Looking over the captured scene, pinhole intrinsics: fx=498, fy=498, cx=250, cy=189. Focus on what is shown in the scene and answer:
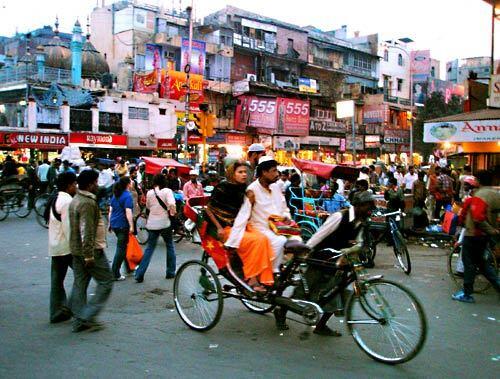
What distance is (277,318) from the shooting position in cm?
547

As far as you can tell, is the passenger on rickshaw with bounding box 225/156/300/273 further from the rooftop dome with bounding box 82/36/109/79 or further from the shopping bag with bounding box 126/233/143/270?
the rooftop dome with bounding box 82/36/109/79

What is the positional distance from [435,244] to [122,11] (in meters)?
32.5

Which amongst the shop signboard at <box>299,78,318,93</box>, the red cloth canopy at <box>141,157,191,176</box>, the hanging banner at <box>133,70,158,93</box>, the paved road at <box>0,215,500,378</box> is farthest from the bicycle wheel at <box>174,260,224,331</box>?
the shop signboard at <box>299,78,318,93</box>

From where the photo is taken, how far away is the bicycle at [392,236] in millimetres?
8734

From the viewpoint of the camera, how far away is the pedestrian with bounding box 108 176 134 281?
7973 millimetres

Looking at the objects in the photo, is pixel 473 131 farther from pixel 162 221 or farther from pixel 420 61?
pixel 420 61

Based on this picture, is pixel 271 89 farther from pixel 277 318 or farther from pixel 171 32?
pixel 277 318

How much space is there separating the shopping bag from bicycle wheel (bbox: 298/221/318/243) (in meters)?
3.76

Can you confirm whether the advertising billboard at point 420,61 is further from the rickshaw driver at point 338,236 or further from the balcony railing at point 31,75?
the rickshaw driver at point 338,236

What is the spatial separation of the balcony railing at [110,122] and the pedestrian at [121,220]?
23704 mm

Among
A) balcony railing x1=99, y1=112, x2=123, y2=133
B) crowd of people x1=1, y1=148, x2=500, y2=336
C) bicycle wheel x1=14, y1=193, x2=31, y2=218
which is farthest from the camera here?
balcony railing x1=99, y1=112, x2=123, y2=133

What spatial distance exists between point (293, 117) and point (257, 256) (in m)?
35.1

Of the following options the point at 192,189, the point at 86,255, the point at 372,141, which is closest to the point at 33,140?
the point at 192,189

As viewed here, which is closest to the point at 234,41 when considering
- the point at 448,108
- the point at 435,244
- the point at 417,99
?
the point at 448,108
